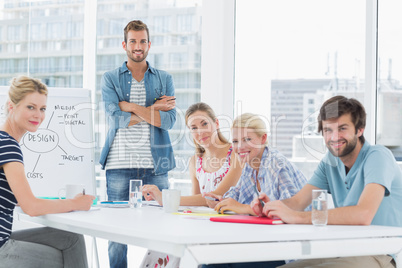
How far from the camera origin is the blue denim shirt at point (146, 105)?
337 centimetres

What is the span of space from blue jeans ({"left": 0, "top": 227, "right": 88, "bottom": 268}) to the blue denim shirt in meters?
0.99

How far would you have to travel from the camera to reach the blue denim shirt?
3.37 meters

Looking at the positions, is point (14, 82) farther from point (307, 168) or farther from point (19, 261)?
point (307, 168)

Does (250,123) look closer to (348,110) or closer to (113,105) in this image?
(348,110)

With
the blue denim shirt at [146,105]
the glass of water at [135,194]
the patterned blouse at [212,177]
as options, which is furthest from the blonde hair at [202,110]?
the glass of water at [135,194]

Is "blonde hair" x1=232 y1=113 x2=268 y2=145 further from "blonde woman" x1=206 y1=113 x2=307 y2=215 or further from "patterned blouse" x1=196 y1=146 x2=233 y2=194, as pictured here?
"patterned blouse" x1=196 y1=146 x2=233 y2=194

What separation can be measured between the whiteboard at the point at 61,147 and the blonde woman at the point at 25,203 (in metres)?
0.96

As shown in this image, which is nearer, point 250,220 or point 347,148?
point 250,220

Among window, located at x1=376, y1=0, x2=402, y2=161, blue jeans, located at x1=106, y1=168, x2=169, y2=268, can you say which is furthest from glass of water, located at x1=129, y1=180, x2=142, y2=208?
window, located at x1=376, y1=0, x2=402, y2=161

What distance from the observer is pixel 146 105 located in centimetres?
345

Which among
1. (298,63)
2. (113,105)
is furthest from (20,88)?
(298,63)

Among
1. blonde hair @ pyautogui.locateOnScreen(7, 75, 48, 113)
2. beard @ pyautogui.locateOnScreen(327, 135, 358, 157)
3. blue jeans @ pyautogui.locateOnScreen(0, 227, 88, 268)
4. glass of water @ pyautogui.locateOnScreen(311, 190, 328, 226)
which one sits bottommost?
blue jeans @ pyautogui.locateOnScreen(0, 227, 88, 268)

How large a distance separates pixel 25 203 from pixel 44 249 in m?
0.29

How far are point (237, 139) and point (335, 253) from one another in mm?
1036
